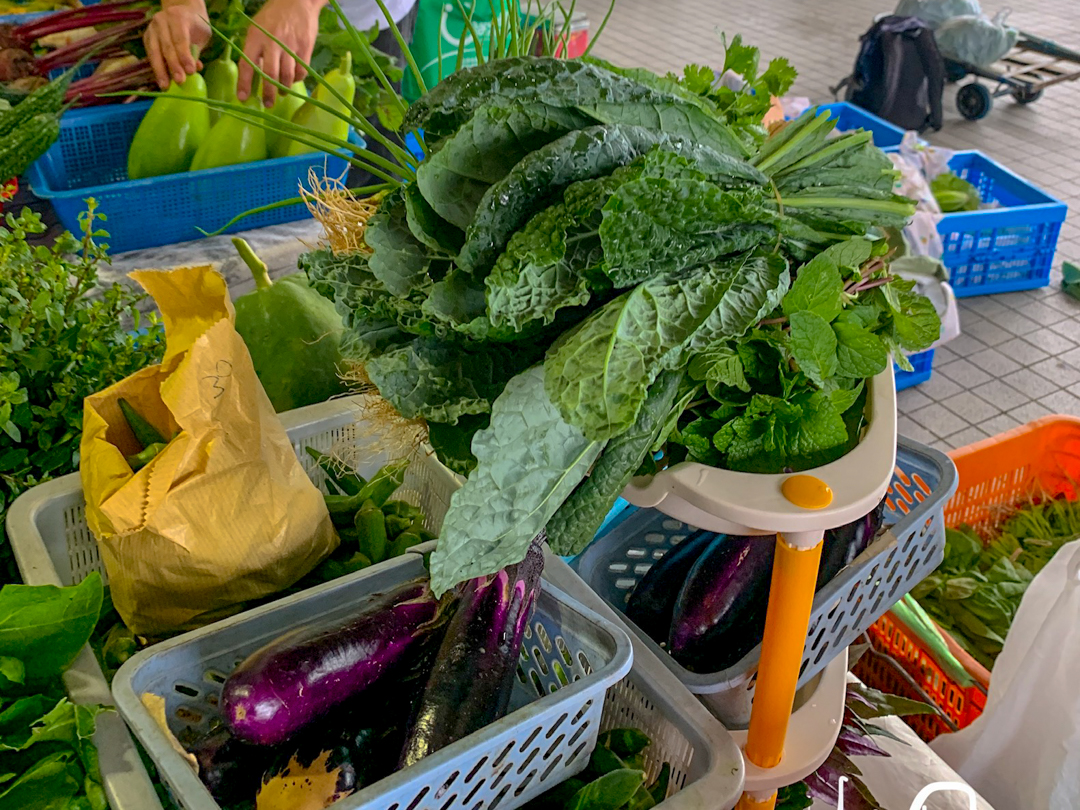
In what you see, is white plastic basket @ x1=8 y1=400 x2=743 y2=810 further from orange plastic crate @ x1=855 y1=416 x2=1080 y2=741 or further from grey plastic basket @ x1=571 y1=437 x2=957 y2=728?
orange plastic crate @ x1=855 y1=416 x2=1080 y2=741

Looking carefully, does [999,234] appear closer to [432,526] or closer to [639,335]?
[432,526]

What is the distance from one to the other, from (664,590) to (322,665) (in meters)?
0.36

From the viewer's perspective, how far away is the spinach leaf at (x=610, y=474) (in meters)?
0.60

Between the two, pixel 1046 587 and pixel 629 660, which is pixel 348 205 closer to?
pixel 629 660

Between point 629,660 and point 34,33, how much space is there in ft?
6.39

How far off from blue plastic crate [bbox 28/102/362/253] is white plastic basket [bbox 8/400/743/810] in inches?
32.2

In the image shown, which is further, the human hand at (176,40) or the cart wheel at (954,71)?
the cart wheel at (954,71)

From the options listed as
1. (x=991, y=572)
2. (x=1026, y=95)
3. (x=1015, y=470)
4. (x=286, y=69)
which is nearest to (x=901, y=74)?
(x=1026, y=95)

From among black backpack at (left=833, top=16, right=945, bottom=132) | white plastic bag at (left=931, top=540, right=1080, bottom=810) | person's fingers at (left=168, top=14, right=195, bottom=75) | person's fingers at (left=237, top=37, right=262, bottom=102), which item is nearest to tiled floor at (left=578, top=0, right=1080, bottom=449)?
black backpack at (left=833, top=16, right=945, bottom=132)

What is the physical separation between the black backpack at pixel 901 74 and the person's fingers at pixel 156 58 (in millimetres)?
3264

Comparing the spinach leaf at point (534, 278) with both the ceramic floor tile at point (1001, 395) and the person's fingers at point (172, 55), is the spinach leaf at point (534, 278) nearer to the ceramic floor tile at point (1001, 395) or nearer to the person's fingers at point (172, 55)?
the person's fingers at point (172, 55)

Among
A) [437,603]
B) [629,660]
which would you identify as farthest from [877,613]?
[437,603]


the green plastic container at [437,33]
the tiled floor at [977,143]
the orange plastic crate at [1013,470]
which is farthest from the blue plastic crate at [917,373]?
the green plastic container at [437,33]

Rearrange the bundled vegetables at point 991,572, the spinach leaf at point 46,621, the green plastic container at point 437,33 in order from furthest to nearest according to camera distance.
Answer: the green plastic container at point 437,33
the bundled vegetables at point 991,572
the spinach leaf at point 46,621
